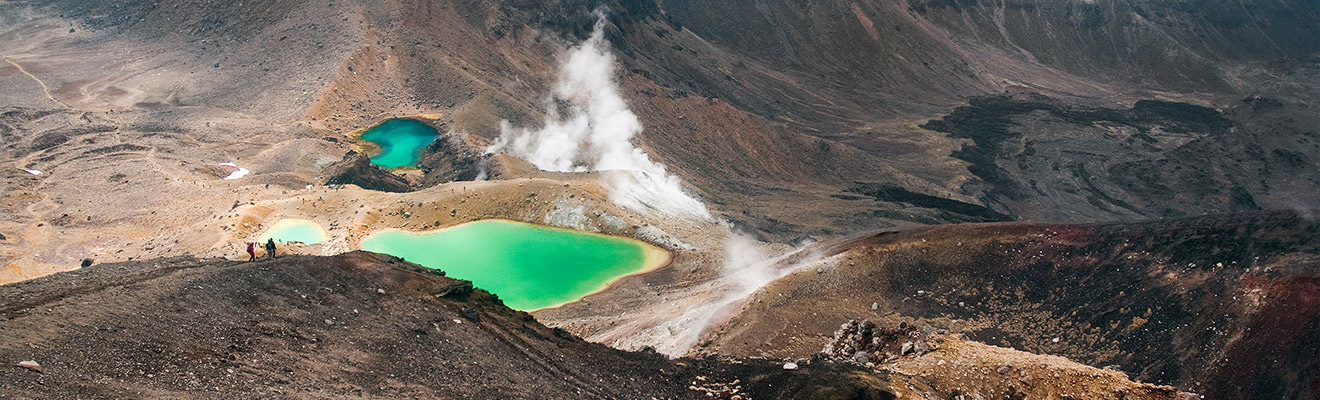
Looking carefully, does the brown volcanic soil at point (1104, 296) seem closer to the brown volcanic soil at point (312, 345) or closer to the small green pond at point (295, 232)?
the brown volcanic soil at point (312, 345)

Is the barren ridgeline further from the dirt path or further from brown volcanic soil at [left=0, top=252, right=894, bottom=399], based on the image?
the dirt path

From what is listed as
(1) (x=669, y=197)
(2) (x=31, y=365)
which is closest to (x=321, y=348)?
(2) (x=31, y=365)

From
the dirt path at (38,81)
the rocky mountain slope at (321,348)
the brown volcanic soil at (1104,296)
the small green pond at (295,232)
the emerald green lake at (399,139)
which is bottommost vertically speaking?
the brown volcanic soil at (1104,296)

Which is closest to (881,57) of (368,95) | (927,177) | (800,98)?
(800,98)

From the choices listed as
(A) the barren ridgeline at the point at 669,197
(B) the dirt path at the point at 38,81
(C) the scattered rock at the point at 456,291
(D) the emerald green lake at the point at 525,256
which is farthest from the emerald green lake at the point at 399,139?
(C) the scattered rock at the point at 456,291

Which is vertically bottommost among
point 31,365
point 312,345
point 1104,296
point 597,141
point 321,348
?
point 1104,296

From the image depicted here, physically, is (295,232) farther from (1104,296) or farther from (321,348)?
(1104,296)
